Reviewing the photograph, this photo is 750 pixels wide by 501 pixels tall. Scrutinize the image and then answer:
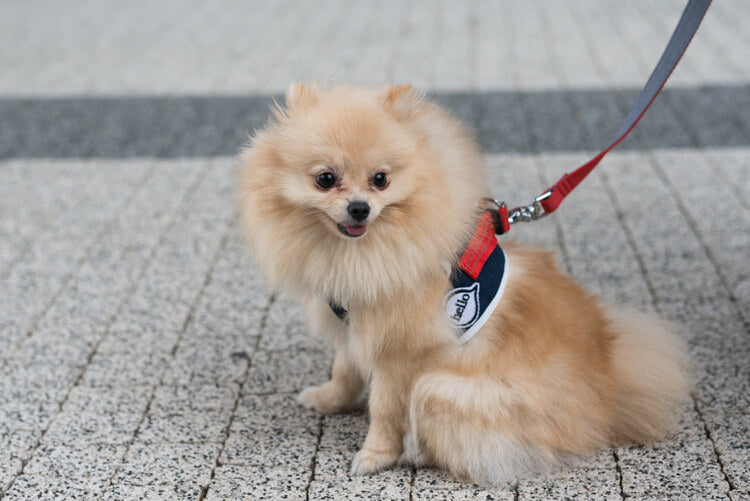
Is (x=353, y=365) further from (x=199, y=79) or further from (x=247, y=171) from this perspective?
(x=199, y=79)

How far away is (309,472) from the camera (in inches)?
111

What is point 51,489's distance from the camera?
2.77m

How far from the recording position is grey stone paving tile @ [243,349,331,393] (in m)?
3.38

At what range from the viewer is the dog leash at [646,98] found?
2645 millimetres

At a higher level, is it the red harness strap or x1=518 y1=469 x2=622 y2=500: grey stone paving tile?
the red harness strap

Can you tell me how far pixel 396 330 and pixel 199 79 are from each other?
568 cm

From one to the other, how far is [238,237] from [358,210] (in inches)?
101

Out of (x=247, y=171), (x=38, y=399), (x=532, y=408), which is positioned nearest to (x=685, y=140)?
(x=532, y=408)

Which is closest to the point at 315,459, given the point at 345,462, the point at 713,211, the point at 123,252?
the point at 345,462

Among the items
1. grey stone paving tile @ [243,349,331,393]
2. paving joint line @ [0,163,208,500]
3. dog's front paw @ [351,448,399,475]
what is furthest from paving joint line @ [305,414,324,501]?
paving joint line @ [0,163,208,500]

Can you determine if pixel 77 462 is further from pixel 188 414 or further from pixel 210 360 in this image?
pixel 210 360

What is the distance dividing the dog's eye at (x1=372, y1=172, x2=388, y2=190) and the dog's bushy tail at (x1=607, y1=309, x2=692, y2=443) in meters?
1.08

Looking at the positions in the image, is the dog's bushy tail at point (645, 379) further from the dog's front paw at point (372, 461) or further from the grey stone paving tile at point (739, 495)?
the dog's front paw at point (372, 461)

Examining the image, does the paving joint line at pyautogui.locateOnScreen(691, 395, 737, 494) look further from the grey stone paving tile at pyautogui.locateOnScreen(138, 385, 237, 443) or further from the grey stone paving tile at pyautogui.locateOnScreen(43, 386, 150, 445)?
the grey stone paving tile at pyautogui.locateOnScreen(43, 386, 150, 445)
